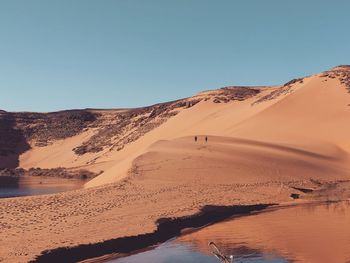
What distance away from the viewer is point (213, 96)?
80.4m

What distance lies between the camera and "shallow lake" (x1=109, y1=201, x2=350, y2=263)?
14.9 metres

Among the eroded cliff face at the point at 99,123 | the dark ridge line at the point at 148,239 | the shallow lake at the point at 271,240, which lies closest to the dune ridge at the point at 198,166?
the dark ridge line at the point at 148,239

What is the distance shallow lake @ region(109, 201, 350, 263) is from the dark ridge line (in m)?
0.57

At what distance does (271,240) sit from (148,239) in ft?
13.9

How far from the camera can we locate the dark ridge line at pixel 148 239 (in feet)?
48.0

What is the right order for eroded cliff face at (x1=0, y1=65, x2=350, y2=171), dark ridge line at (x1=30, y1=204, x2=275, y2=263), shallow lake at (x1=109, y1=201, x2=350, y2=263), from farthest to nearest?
eroded cliff face at (x1=0, y1=65, x2=350, y2=171)
shallow lake at (x1=109, y1=201, x2=350, y2=263)
dark ridge line at (x1=30, y1=204, x2=275, y2=263)

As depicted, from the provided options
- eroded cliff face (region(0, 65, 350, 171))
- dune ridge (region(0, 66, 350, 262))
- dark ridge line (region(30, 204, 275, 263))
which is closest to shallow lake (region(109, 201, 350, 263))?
dark ridge line (region(30, 204, 275, 263))

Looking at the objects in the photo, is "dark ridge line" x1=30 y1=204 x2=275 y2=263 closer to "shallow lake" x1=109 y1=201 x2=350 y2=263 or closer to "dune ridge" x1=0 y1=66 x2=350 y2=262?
Answer: "dune ridge" x1=0 y1=66 x2=350 y2=262

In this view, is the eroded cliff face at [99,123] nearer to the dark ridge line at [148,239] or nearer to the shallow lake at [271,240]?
the dark ridge line at [148,239]

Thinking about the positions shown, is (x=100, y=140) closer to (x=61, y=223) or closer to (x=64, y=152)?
(x=64, y=152)

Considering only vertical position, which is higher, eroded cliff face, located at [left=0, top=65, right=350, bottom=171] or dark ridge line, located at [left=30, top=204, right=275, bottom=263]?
eroded cliff face, located at [left=0, top=65, right=350, bottom=171]

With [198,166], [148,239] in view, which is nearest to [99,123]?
[198,166]

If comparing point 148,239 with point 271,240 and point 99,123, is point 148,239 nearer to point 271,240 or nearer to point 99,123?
point 271,240

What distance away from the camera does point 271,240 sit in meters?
17.2
